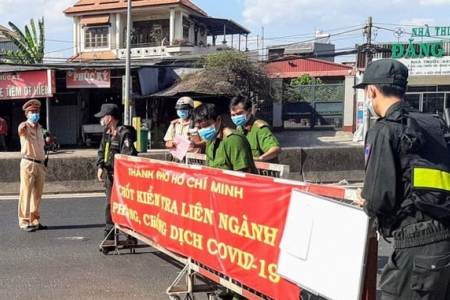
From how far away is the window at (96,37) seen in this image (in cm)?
4141

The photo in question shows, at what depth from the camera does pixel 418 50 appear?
1135 inches

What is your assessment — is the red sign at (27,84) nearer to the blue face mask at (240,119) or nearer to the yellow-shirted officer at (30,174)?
the yellow-shirted officer at (30,174)

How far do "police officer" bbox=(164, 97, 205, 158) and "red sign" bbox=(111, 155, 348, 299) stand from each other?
3.76ft

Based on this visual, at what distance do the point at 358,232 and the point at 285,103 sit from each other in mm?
31199

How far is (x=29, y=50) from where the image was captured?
35906 millimetres

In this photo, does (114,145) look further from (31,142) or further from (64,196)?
(64,196)

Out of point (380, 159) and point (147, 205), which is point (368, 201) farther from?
point (147, 205)

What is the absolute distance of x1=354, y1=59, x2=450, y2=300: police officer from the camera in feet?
7.88

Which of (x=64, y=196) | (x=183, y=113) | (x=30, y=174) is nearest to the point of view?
(x=183, y=113)

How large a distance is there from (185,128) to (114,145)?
1.23 metres

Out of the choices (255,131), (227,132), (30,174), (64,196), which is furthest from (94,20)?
(227,132)

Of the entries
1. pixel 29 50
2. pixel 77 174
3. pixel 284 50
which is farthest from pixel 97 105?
pixel 284 50

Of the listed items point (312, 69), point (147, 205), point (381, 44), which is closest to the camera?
point (147, 205)

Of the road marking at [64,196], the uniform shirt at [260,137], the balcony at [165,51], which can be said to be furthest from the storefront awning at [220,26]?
the uniform shirt at [260,137]
